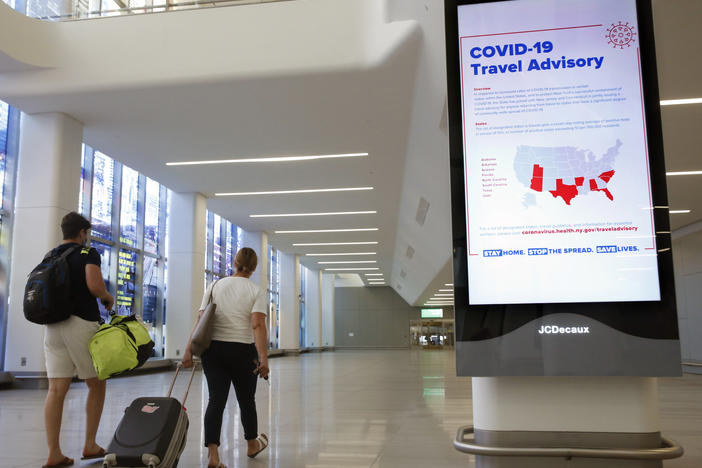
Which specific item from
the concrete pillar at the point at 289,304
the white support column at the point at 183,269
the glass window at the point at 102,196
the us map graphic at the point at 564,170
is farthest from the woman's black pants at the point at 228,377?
the concrete pillar at the point at 289,304

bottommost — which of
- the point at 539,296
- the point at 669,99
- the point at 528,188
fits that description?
the point at 539,296

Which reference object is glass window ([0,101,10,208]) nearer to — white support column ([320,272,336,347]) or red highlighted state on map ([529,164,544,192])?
red highlighted state on map ([529,164,544,192])

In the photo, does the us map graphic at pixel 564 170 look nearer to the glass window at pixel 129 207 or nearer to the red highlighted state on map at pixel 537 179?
the red highlighted state on map at pixel 537 179

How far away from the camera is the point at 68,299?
4.61 meters

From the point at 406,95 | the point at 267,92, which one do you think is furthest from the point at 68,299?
the point at 406,95

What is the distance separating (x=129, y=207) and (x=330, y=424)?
14672 mm

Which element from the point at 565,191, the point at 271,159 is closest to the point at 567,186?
the point at 565,191

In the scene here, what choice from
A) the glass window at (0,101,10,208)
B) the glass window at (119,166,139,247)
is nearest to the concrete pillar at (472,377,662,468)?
the glass window at (0,101,10,208)

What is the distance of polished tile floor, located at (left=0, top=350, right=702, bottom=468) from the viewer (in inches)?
187

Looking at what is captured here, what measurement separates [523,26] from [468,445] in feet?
6.52

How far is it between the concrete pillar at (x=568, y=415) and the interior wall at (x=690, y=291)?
63.5 feet

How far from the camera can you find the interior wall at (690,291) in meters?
19.5

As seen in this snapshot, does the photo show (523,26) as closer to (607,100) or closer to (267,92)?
(607,100)

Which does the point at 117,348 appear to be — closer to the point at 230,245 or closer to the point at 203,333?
the point at 203,333
